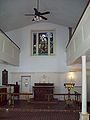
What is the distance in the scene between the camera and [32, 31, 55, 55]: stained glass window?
1399 centimetres

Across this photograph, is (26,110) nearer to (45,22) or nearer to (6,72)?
(6,72)

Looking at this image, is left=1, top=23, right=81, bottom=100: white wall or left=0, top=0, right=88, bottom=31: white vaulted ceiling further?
left=1, top=23, right=81, bottom=100: white wall

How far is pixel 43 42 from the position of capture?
14133mm

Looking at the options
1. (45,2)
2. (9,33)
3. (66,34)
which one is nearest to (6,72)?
(9,33)

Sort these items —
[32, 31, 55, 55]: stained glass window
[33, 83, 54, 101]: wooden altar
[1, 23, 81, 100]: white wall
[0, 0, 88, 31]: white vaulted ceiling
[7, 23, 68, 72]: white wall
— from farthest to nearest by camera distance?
[32, 31, 55, 55]: stained glass window, [7, 23, 68, 72]: white wall, [1, 23, 81, 100]: white wall, [33, 83, 54, 101]: wooden altar, [0, 0, 88, 31]: white vaulted ceiling

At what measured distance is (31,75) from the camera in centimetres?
1373

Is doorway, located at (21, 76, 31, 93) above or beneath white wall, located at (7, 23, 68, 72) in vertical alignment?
beneath

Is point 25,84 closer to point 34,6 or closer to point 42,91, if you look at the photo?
point 42,91

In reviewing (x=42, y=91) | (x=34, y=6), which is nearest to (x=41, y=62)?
(x=42, y=91)

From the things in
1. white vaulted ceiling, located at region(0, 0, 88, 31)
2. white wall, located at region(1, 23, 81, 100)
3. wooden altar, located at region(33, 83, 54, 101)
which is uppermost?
white vaulted ceiling, located at region(0, 0, 88, 31)

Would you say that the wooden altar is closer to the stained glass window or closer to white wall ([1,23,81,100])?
white wall ([1,23,81,100])

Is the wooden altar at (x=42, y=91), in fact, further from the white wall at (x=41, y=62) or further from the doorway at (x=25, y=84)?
the doorway at (x=25, y=84)

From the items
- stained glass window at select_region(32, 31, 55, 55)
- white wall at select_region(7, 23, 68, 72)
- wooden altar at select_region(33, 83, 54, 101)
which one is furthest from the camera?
stained glass window at select_region(32, 31, 55, 55)

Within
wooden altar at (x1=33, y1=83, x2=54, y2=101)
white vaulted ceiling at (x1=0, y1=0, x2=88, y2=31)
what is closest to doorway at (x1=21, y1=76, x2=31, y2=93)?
wooden altar at (x1=33, y1=83, x2=54, y2=101)
